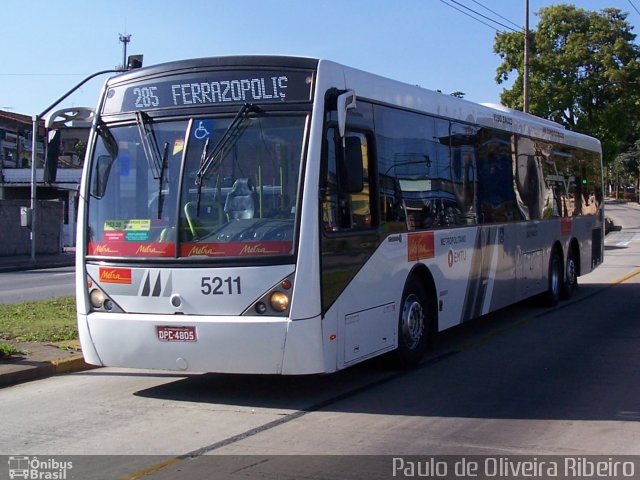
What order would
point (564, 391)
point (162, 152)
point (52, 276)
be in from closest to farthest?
point (162, 152) → point (564, 391) → point (52, 276)

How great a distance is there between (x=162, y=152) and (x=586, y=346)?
6399 mm

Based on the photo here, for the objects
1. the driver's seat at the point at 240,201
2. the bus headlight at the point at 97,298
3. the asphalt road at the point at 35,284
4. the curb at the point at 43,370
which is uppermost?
the driver's seat at the point at 240,201

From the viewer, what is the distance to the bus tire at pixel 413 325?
8.84 metres

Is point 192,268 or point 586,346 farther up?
point 192,268

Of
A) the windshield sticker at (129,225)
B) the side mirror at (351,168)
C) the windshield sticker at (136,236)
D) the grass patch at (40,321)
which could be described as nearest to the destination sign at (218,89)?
the side mirror at (351,168)

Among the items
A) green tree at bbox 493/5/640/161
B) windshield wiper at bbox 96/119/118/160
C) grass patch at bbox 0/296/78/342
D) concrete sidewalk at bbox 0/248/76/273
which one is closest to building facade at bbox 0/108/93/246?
concrete sidewalk at bbox 0/248/76/273

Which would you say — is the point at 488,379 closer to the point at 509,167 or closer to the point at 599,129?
the point at 509,167

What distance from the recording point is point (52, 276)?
24.3 meters

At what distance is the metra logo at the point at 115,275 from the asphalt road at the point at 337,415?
4.01 ft

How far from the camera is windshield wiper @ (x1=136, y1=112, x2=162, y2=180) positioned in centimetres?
759

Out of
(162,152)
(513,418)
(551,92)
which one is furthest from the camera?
(551,92)

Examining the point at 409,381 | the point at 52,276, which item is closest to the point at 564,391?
the point at 409,381

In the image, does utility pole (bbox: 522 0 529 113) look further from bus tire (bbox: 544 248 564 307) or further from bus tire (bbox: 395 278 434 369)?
bus tire (bbox: 395 278 434 369)

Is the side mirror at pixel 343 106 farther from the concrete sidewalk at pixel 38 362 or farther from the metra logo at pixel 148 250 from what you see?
the concrete sidewalk at pixel 38 362
